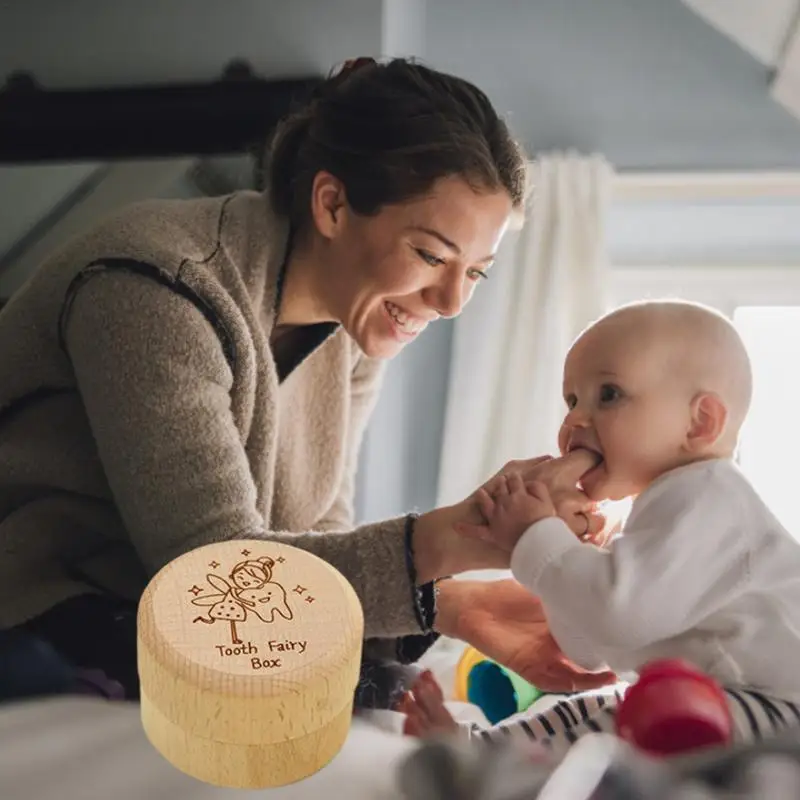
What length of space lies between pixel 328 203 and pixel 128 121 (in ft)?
2.11

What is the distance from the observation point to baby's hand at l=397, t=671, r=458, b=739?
2.13ft

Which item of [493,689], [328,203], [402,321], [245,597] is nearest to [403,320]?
[402,321]

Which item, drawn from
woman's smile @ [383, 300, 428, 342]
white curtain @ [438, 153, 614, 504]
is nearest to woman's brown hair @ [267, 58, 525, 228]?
woman's smile @ [383, 300, 428, 342]

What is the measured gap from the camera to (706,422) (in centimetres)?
70

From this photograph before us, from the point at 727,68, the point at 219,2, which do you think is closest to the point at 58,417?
the point at 219,2

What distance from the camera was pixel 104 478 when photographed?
0.85m

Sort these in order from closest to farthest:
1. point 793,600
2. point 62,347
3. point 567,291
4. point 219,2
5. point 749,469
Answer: point 793,600, point 62,347, point 219,2, point 567,291, point 749,469

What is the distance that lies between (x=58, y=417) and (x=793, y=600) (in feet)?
2.13

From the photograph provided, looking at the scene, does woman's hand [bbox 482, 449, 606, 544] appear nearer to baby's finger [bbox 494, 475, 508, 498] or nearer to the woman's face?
baby's finger [bbox 494, 475, 508, 498]

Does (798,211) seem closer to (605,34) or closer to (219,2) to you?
(605,34)

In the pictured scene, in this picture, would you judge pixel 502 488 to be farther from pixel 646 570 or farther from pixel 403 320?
pixel 403 320

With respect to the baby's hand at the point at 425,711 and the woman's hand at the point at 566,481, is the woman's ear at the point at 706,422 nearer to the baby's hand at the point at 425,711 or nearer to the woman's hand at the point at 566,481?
the woman's hand at the point at 566,481

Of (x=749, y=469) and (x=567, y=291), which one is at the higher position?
(x=567, y=291)

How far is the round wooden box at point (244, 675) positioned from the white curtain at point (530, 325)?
0.98 m
